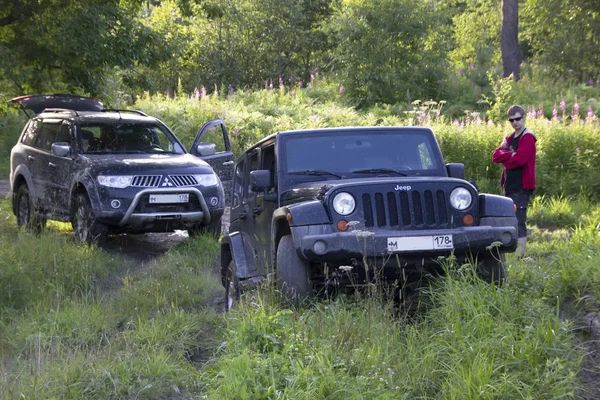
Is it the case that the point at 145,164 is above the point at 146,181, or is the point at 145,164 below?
above

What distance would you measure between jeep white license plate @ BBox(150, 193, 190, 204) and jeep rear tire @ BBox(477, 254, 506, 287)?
17.5 feet

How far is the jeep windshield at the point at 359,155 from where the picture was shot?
299 inches

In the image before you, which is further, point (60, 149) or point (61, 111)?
point (61, 111)

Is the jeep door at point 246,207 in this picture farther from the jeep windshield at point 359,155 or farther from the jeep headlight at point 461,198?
the jeep headlight at point 461,198

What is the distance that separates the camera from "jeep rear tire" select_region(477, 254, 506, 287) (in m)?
6.84

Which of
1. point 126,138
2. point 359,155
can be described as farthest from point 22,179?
point 359,155

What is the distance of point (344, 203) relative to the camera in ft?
21.6

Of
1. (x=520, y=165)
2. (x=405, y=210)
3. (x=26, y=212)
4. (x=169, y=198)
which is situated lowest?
(x=26, y=212)

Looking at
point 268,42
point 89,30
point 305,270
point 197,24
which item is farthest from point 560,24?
point 305,270

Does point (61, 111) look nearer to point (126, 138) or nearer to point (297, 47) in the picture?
point (126, 138)

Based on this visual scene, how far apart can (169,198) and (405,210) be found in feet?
17.1

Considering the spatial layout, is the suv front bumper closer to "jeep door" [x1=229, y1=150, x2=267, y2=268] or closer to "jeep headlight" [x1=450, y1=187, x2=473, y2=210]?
"jeep headlight" [x1=450, y1=187, x2=473, y2=210]

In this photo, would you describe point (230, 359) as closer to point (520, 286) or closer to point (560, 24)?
point (520, 286)

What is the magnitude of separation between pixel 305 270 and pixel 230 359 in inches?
45.6
